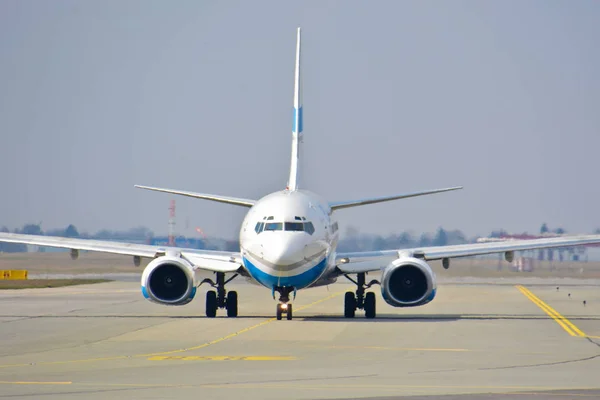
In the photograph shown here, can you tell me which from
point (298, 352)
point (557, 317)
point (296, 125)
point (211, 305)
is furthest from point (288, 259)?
point (296, 125)

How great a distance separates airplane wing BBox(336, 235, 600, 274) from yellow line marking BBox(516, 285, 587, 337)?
2464 millimetres

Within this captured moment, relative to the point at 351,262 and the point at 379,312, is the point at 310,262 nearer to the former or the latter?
the point at 351,262

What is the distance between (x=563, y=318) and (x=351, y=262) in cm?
697

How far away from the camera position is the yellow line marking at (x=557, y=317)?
32650 mm

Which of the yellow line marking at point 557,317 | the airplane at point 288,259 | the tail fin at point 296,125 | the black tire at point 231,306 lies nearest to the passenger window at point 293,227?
the airplane at point 288,259

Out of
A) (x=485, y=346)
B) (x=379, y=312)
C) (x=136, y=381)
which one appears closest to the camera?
(x=136, y=381)

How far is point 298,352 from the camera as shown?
2606 cm

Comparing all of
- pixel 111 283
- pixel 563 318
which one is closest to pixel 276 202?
pixel 563 318

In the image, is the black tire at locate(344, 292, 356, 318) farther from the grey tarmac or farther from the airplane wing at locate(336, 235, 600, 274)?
the airplane wing at locate(336, 235, 600, 274)

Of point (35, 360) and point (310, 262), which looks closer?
point (35, 360)

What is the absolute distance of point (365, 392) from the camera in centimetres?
1891

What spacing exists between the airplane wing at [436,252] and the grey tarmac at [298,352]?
1727 millimetres

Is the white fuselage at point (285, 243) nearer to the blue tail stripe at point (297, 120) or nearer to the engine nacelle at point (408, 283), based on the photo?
the engine nacelle at point (408, 283)

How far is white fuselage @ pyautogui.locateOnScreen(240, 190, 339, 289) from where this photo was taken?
114ft
